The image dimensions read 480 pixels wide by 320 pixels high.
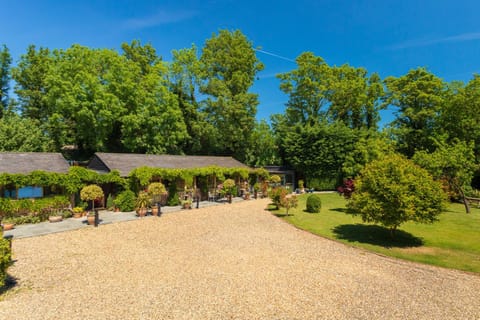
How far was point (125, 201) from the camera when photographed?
1992 centimetres

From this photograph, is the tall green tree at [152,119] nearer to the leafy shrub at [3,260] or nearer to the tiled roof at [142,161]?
the tiled roof at [142,161]

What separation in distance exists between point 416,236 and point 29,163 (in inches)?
962

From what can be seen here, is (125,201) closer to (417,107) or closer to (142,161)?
(142,161)

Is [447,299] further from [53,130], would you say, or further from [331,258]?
[53,130]

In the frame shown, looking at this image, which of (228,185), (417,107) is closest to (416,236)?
(228,185)

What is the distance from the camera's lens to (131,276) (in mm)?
8547

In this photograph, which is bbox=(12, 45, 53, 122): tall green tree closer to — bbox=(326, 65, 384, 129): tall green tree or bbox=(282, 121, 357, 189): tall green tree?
bbox=(282, 121, 357, 189): tall green tree

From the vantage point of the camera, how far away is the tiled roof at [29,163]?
16766 millimetres

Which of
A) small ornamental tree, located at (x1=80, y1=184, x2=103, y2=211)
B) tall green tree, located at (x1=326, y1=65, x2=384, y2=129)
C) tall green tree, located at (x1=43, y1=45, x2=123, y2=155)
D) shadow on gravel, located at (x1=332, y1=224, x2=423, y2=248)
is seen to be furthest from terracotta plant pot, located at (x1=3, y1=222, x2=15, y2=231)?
tall green tree, located at (x1=326, y1=65, x2=384, y2=129)

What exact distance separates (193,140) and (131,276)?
33.0 meters

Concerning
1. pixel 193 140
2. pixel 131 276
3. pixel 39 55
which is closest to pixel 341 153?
pixel 193 140

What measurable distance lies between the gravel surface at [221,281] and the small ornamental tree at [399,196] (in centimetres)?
220

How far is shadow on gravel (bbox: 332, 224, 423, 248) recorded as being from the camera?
498 inches

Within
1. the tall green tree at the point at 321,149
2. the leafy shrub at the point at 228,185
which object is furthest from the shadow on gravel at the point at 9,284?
the tall green tree at the point at 321,149
